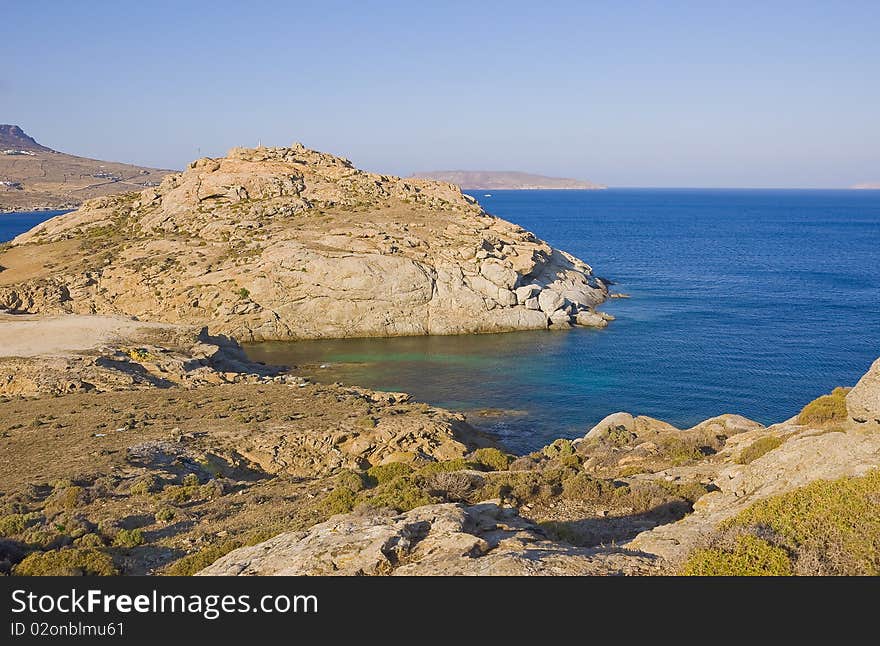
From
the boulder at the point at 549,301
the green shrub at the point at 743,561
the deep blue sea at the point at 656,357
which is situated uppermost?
the green shrub at the point at 743,561

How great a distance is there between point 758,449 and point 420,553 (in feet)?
52.9

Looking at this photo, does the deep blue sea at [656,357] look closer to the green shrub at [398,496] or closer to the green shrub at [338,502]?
the green shrub at [338,502]

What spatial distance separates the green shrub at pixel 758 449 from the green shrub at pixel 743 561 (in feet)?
38.5

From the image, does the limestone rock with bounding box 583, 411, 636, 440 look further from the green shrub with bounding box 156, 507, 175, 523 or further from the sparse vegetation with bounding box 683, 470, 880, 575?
the green shrub with bounding box 156, 507, 175, 523

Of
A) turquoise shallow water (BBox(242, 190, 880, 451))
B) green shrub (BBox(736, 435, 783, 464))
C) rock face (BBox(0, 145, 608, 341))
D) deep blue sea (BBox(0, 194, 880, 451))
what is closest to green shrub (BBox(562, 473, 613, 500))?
green shrub (BBox(736, 435, 783, 464))

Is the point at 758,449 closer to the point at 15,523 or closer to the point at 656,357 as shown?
the point at 15,523

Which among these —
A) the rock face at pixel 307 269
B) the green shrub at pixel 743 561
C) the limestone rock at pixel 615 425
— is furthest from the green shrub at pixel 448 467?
the rock face at pixel 307 269

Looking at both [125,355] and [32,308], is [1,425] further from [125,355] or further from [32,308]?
[32,308]

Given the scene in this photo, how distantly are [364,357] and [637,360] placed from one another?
1053 inches

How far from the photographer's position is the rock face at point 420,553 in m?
12.7

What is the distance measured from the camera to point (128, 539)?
2089 centimetres

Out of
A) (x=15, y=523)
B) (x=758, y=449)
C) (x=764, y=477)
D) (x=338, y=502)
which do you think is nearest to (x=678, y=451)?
(x=758, y=449)

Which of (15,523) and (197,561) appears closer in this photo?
(197,561)
